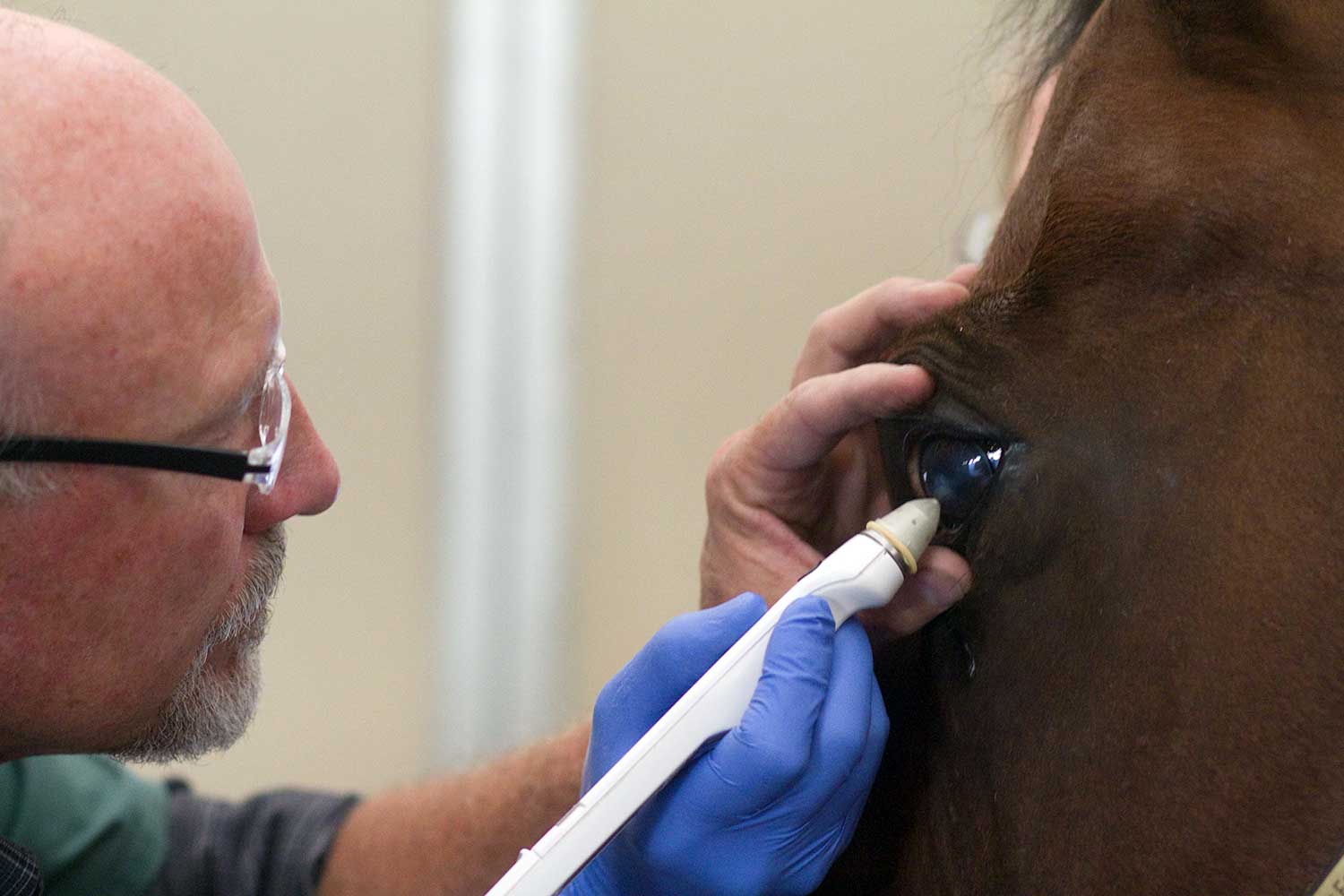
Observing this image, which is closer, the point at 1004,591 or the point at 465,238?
the point at 1004,591

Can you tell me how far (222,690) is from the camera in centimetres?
81

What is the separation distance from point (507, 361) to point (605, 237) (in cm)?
20

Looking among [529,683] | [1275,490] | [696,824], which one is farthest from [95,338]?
[529,683]

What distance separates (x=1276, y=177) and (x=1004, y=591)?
226 mm

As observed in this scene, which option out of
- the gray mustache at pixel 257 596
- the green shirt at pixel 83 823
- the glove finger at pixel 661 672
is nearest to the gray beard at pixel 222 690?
the gray mustache at pixel 257 596

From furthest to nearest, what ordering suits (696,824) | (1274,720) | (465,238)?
(465,238) < (696,824) < (1274,720)

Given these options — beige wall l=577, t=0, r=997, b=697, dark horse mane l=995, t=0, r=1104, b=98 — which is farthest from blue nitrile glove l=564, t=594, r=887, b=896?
beige wall l=577, t=0, r=997, b=697

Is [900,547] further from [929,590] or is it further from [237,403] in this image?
[237,403]

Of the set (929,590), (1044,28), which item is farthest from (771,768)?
(1044,28)

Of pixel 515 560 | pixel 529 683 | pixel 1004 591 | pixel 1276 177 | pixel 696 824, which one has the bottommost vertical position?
pixel 529 683

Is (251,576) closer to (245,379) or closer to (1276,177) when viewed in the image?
(245,379)

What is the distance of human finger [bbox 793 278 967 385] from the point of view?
0.73 m

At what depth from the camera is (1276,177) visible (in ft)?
1.79

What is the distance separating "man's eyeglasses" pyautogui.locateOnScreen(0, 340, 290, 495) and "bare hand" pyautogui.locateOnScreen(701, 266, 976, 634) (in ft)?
0.97
